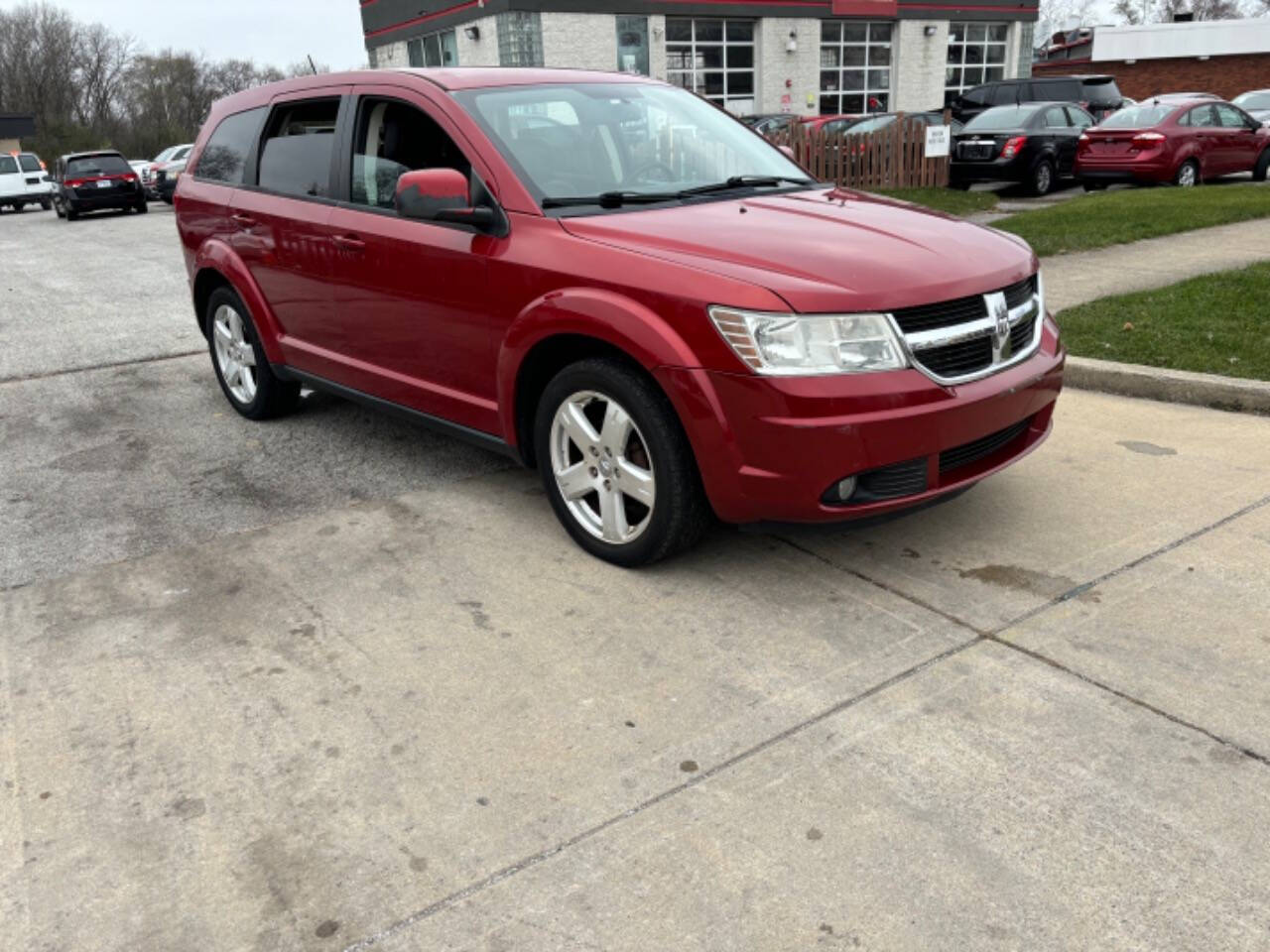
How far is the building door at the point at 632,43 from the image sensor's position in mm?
29938

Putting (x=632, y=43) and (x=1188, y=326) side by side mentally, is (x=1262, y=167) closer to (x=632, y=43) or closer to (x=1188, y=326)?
(x=1188, y=326)

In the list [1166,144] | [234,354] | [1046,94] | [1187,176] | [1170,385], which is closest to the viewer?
[1170,385]

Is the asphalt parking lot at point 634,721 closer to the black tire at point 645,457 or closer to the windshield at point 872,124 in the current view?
the black tire at point 645,457

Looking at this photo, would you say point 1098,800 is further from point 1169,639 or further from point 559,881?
point 559,881

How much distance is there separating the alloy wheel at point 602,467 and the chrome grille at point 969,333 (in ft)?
3.12

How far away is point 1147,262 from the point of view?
31.4 ft

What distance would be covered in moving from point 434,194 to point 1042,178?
15.0 metres

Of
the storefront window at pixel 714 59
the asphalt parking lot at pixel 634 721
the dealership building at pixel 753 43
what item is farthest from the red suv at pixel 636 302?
the storefront window at pixel 714 59

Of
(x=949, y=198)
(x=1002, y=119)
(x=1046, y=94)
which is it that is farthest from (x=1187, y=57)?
(x=949, y=198)

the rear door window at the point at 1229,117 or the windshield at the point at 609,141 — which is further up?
the windshield at the point at 609,141

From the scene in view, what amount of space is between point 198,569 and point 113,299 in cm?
803

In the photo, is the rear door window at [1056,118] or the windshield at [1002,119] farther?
the rear door window at [1056,118]

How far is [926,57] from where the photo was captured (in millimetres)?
35281

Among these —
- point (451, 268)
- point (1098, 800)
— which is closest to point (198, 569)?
point (451, 268)
